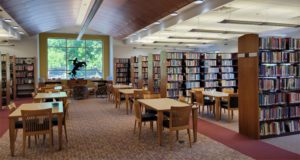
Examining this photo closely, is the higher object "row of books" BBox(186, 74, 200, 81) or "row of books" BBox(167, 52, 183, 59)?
"row of books" BBox(167, 52, 183, 59)

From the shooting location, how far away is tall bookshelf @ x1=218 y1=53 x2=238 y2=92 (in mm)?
10754

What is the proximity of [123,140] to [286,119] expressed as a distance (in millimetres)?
3807

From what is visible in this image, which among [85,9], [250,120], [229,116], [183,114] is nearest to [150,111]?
[183,114]

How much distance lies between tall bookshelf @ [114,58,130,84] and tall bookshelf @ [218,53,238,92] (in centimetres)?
672

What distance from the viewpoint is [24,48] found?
14.5 metres

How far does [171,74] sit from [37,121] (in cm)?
623

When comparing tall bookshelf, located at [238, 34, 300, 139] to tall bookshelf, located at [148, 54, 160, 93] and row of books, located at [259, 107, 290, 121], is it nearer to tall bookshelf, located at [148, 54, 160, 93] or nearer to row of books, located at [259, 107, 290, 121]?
row of books, located at [259, 107, 290, 121]

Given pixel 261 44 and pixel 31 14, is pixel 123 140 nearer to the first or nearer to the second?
pixel 261 44

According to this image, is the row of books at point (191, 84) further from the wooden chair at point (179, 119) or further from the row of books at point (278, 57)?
the wooden chair at point (179, 119)

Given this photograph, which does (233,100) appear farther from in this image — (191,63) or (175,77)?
(191,63)

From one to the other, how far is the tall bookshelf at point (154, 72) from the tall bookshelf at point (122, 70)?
4896 mm

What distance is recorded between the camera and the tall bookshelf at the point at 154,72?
10703 millimetres

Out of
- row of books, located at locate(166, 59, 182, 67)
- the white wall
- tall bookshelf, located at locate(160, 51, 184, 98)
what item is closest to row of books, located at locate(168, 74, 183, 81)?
tall bookshelf, located at locate(160, 51, 184, 98)

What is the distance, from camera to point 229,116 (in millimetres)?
7469
